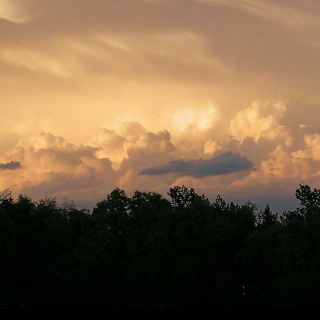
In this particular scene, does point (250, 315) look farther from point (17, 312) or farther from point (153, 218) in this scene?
point (153, 218)

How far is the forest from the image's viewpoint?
9206cm

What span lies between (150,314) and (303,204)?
72.9 meters

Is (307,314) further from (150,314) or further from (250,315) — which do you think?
(150,314)

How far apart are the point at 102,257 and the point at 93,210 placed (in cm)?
1147

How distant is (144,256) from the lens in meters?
97.2

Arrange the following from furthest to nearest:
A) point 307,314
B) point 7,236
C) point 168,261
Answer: point 168,261 → point 7,236 → point 307,314

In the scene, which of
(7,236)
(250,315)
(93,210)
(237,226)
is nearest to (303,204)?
(237,226)

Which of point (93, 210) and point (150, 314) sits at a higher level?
point (93, 210)

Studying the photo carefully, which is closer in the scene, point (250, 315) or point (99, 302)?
point (250, 315)

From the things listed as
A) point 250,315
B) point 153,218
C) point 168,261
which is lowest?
point 250,315

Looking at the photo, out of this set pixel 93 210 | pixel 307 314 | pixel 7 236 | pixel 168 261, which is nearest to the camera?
pixel 307 314

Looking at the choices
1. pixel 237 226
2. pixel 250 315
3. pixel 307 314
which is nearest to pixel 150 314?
Result: pixel 250 315

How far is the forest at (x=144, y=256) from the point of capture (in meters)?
92.1

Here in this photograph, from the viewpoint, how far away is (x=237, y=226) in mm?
100812
